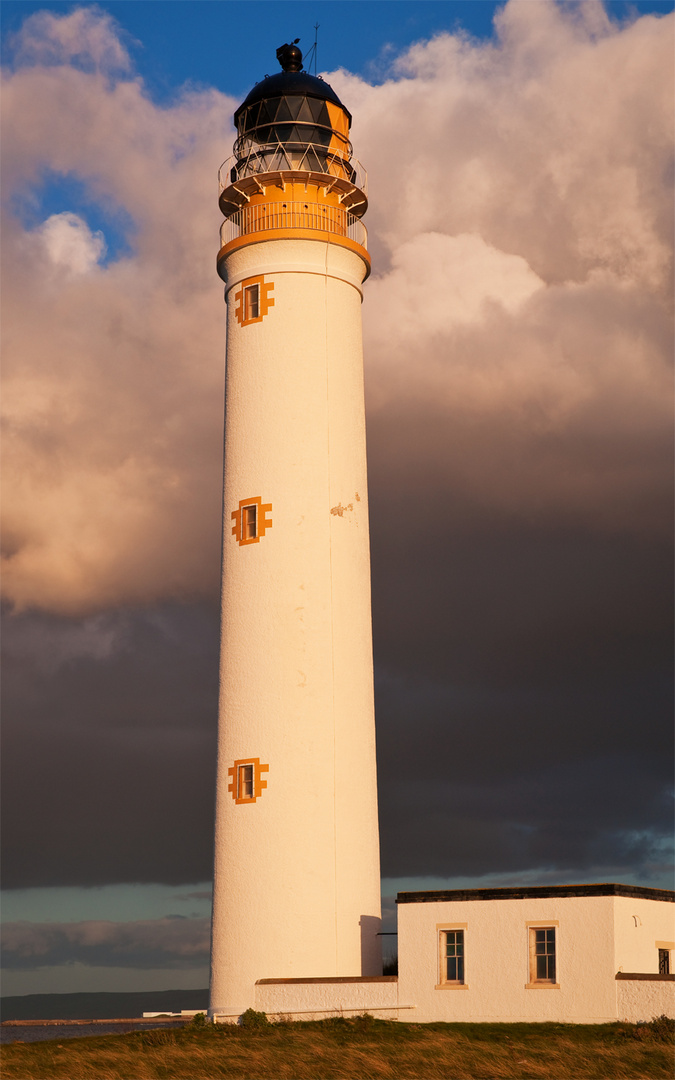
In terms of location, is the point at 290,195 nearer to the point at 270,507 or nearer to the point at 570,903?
the point at 270,507

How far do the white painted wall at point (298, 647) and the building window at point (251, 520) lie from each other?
0.25m

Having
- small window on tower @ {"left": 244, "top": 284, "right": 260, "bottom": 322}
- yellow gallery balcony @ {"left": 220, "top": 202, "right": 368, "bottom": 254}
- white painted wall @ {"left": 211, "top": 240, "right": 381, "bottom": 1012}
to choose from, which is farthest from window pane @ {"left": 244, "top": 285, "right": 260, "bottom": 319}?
yellow gallery balcony @ {"left": 220, "top": 202, "right": 368, "bottom": 254}

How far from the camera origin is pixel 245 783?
34.0 meters

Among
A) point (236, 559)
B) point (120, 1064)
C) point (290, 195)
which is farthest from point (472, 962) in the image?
point (290, 195)

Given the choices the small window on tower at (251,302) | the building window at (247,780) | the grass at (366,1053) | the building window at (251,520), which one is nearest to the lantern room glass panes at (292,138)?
the small window on tower at (251,302)

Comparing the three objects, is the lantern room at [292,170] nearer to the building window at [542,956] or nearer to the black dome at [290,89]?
the black dome at [290,89]

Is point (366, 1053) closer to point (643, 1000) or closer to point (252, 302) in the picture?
point (643, 1000)

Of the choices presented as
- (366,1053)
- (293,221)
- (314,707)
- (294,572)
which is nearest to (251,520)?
(294,572)

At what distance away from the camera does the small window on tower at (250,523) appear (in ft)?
116

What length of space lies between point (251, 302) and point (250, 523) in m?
6.91

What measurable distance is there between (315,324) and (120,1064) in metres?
20.6

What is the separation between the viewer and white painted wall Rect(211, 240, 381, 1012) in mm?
33188

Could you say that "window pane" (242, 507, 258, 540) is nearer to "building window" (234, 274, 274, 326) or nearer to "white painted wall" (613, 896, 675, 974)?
"building window" (234, 274, 274, 326)

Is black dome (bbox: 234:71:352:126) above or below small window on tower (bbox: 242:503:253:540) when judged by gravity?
above
